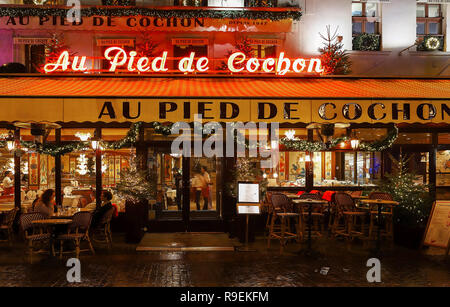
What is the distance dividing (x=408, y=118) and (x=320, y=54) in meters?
4.53

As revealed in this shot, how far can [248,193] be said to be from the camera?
9406 millimetres

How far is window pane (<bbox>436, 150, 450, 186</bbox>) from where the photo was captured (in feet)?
39.7

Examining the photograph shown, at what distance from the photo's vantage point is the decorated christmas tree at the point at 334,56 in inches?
435

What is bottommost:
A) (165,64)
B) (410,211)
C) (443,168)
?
(410,211)

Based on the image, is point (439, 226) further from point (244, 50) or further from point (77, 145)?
point (77, 145)

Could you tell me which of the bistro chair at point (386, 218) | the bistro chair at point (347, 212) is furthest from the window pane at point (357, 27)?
the bistro chair at point (347, 212)

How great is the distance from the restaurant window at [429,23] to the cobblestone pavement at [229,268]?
23.3 ft

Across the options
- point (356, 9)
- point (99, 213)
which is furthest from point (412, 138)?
point (99, 213)

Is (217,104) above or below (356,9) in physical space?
below

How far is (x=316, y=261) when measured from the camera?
26.0ft

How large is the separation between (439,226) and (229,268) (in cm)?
483

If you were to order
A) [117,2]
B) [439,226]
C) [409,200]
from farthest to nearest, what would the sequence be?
1. [117,2]
2. [409,200]
3. [439,226]
